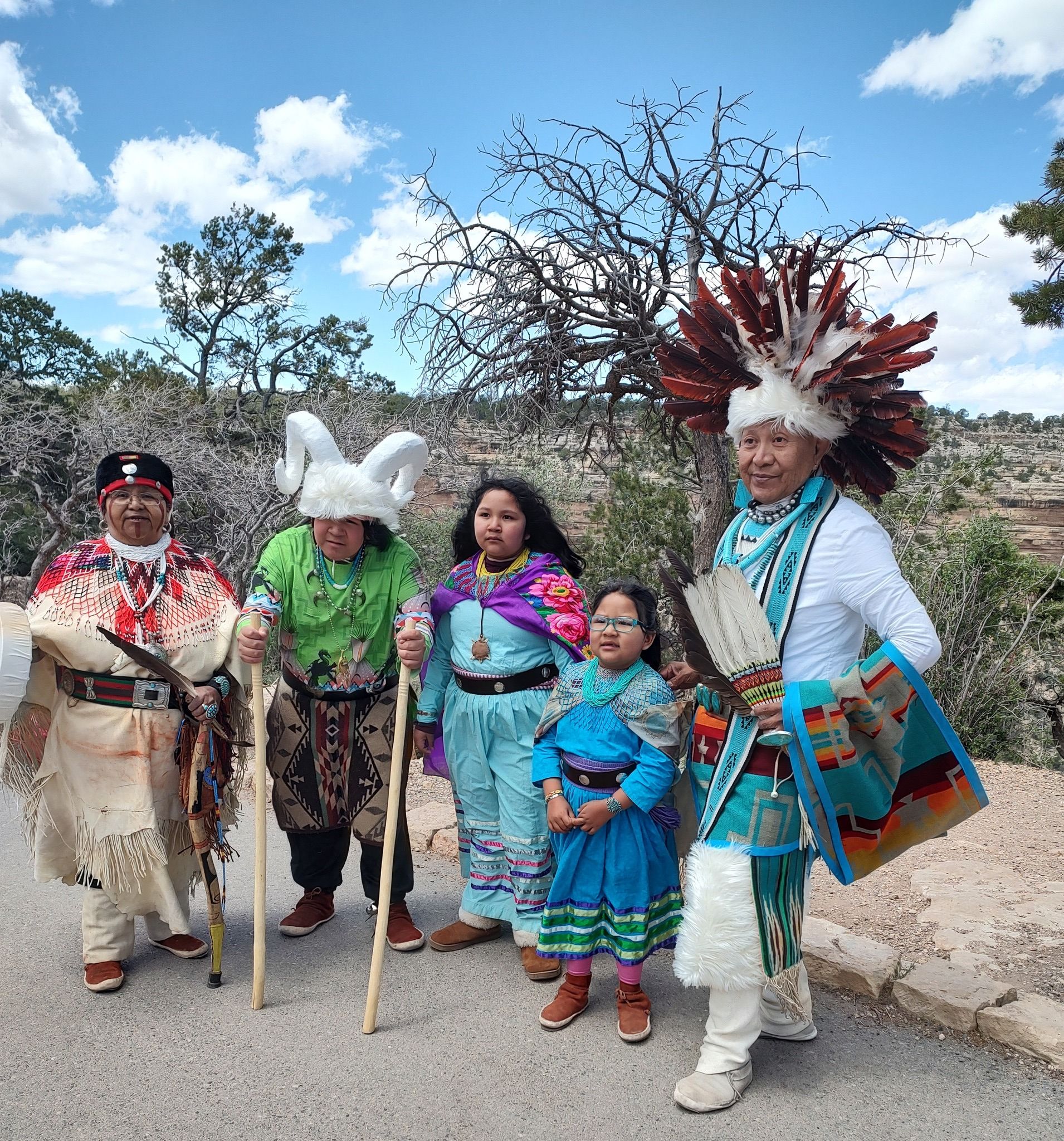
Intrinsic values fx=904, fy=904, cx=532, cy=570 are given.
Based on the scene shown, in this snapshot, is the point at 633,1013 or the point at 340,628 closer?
the point at 633,1013

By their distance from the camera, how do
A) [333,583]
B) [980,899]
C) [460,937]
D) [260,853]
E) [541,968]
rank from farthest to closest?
[980,899], [460,937], [333,583], [541,968], [260,853]

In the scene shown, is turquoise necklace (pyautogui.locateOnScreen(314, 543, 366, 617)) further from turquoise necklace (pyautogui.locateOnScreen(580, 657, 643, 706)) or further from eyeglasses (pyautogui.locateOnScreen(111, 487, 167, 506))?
turquoise necklace (pyautogui.locateOnScreen(580, 657, 643, 706))

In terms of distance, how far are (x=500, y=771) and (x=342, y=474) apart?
50.2 inches

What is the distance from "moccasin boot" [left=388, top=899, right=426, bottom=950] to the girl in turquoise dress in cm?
7

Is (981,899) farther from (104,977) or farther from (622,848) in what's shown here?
(104,977)

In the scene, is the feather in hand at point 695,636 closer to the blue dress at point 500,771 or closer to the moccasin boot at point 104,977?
the blue dress at point 500,771

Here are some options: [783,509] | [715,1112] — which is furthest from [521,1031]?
[783,509]

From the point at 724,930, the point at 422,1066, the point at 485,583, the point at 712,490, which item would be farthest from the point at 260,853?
the point at 712,490

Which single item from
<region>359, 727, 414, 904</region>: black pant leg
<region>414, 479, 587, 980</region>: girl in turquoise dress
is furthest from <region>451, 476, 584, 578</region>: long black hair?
<region>359, 727, 414, 904</region>: black pant leg

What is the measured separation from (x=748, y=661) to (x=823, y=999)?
1546 millimetres

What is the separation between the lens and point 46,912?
390 cm

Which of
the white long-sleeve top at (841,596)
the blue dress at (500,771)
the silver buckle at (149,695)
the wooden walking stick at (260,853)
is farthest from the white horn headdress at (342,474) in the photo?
the white long-sleeve top at (841,596)

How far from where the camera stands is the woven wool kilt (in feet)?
11.6

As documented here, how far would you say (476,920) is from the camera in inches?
144
